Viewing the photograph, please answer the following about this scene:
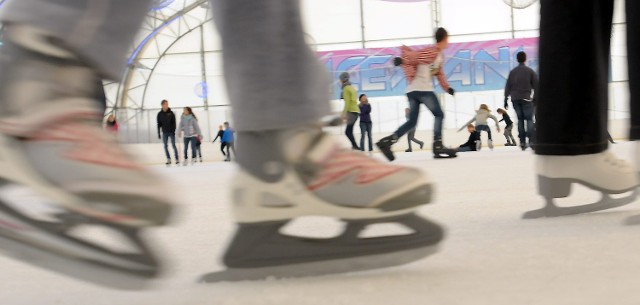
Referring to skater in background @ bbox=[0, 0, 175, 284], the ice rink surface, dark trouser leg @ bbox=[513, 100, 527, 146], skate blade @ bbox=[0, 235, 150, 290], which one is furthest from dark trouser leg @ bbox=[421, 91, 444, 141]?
skate blade @ bbox=[0, 235, 150, 290]

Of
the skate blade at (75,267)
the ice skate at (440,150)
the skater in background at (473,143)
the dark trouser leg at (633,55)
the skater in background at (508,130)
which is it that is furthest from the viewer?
the skater in background at (508,130)

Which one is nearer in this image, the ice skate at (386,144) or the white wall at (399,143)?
the ice skate at (386,144)

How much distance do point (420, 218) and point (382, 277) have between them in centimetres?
10

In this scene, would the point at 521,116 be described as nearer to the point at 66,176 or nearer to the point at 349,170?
the point at 349,170

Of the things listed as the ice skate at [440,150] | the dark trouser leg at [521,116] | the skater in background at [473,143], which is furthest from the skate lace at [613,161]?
the skater in background at [473,143]

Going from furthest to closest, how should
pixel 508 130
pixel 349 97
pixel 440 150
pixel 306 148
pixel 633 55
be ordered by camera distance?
1. pixel 508 130
2. pixel 349 97
3. pixel 440 150
4. pixel 633 55
5. pixel 306 148

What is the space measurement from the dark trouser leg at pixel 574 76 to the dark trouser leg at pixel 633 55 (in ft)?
0.19

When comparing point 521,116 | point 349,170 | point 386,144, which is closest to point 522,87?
point 521,116

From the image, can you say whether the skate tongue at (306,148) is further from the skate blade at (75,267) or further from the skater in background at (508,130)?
the skater in background at (508,130)

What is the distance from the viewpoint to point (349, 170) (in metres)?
0.80

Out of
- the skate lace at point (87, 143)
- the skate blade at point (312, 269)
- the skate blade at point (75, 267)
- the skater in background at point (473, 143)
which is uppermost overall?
the skate lace at point (87, 143)

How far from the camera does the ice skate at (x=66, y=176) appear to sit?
562 mm

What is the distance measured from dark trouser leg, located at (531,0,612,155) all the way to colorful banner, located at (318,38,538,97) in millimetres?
14806

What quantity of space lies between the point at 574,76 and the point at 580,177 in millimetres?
187
